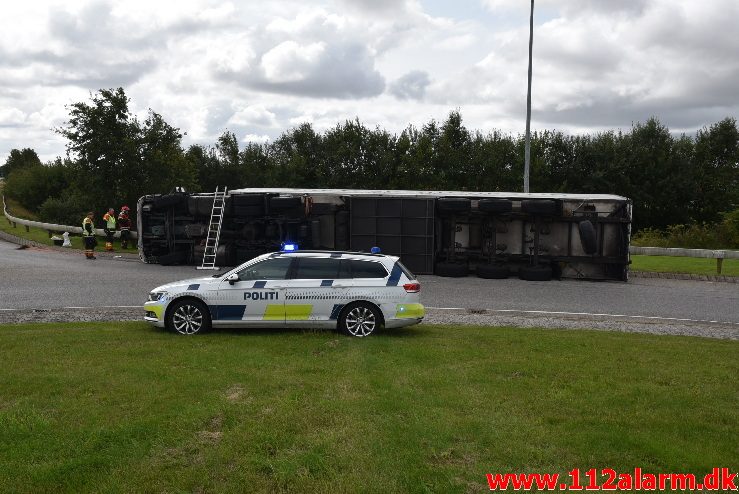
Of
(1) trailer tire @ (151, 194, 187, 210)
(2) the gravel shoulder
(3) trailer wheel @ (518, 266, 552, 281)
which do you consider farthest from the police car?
(1) trailer tire @ (151, 194, 187, 210)

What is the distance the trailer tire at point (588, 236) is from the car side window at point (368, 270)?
32.3 ft

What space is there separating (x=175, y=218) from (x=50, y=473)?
1650cm

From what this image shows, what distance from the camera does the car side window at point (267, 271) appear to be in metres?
11.1

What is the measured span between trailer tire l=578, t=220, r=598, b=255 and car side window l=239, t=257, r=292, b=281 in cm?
1081

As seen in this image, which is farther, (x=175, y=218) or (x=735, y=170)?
(x=735, y=170)

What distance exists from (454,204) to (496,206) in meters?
1.20

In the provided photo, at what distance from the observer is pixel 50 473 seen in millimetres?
4910

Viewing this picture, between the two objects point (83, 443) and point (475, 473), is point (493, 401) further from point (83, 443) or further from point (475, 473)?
point (83, 443)

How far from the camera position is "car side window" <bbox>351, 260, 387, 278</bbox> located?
36.4 feet

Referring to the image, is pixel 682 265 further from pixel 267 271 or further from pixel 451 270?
pixel 267 271

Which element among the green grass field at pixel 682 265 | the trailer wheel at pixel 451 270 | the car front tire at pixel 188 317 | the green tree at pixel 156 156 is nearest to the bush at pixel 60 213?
the green tree at pixel 156 156

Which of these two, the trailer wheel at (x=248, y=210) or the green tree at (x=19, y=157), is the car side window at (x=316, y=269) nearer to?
the trailer wheel at (x=248, y=210)

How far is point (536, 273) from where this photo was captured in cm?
1936

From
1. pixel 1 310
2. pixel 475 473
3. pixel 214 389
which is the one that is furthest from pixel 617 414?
pixel 1 310
